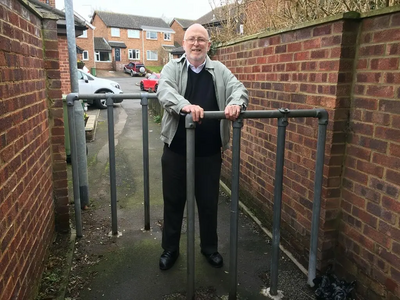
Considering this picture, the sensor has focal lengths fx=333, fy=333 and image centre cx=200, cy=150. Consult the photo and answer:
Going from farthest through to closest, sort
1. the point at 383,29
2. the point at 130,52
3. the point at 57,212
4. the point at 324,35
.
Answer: the point at 130,52 → the point at 57,212 → the point at 324,35 → the point at 383,29

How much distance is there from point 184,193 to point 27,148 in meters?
1.18

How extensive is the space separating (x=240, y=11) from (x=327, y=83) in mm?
3111

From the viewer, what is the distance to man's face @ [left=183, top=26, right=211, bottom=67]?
237 cm

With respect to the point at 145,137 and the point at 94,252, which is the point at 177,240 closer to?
the point at 94,252

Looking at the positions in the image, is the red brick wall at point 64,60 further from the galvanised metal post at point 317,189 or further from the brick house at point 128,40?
the brick house at point 128,40

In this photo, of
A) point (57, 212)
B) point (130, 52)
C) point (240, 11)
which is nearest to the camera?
point (57, 212)

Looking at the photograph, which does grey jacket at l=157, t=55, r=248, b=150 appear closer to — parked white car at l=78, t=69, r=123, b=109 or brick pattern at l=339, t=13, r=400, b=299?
brick pattern at l=339, t=13, r=400, b=299

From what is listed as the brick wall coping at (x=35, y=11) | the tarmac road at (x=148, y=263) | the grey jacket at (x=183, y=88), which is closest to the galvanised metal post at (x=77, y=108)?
the tarmac road at (x=148, y=263)

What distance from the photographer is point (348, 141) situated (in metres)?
2.34

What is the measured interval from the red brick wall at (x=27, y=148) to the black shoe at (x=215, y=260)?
130 cm

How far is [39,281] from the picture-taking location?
2.39 m

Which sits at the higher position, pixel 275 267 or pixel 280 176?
pixel 280 176

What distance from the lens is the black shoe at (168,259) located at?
2.69 metres

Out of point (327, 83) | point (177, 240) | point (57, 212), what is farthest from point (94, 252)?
point (327, 83)
